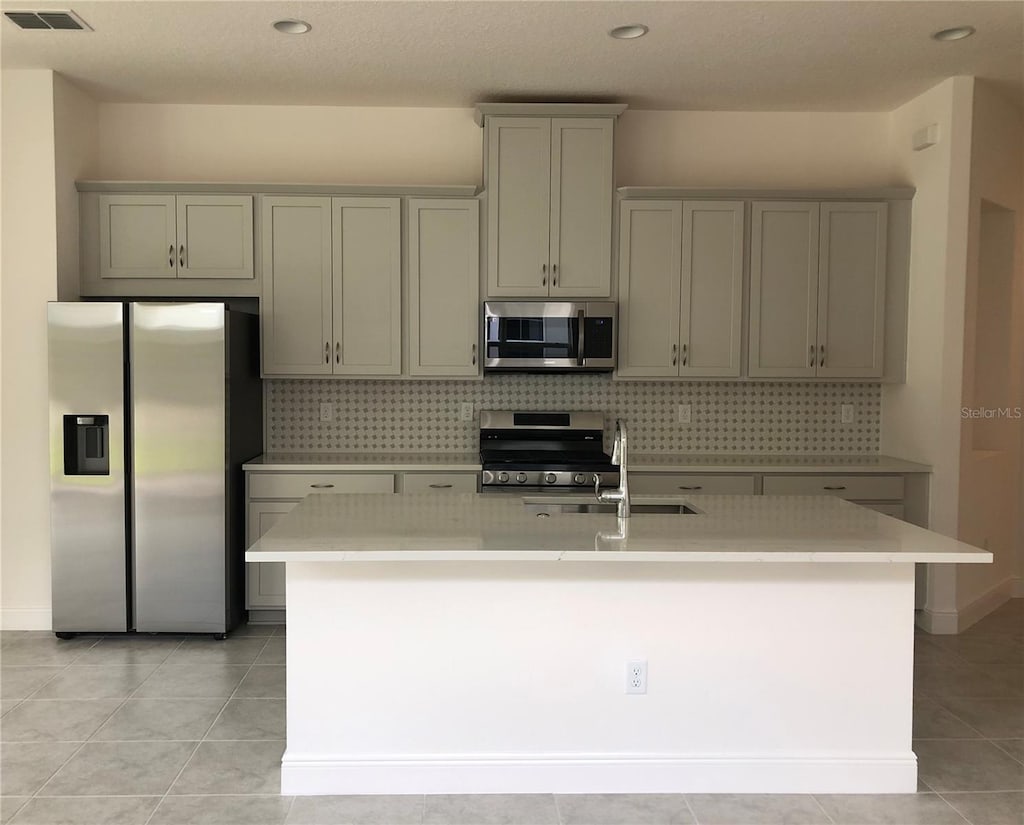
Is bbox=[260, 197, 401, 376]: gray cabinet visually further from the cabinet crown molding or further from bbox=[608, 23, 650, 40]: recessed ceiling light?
bbox=[608, 23, 650, 40]: recessed ceiling light

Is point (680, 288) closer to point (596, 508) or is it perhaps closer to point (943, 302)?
point (943, 302)

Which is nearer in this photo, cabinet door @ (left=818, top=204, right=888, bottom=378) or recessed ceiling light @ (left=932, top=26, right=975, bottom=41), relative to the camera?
recessed ceiling light @ (left=932, top=26, right=975, bottom=41)

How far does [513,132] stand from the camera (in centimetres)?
468

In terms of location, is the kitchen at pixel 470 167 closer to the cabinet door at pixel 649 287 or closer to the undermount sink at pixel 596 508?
the cabinet door at pixel 649 287

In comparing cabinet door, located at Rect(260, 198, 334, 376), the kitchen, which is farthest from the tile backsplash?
cabinet door, located at Rect(260, 198, 334, 376)

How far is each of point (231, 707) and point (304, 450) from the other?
1.89 m

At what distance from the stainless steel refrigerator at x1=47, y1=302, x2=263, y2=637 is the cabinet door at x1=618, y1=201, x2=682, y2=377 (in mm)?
2092

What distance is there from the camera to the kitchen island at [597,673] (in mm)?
2760

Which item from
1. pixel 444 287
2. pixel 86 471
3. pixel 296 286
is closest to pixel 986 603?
pixel 444 287

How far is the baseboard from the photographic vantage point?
4625 millimetres

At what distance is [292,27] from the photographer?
148 inches

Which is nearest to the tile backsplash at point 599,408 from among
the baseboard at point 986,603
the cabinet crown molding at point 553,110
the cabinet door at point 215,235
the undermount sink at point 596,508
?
the cabinet door at point 215,235

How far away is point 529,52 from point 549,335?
4.70 ft

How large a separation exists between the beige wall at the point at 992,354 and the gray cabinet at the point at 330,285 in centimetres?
308
